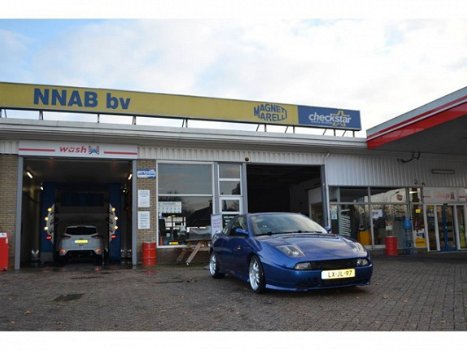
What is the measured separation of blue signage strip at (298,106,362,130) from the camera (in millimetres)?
16953

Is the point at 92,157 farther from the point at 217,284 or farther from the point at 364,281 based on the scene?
the point at 364,281

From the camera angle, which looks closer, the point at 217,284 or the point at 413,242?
the point at 217,284

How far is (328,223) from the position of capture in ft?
54.3

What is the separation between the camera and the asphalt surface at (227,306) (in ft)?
16.6

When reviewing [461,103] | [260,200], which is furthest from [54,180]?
[461,103]

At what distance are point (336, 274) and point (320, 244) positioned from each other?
1.91ft

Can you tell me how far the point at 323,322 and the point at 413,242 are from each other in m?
14.0

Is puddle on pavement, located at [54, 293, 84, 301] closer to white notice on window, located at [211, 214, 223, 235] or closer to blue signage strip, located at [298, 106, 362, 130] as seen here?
white notice on window, located at [211, 214, 223, 235]

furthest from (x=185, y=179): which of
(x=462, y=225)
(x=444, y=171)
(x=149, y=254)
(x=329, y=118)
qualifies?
(x=462, y=225)

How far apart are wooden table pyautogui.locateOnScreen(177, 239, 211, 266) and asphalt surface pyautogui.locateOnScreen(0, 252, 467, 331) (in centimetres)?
393

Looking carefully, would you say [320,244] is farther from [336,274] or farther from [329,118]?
[329,118]

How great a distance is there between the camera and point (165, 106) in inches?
599

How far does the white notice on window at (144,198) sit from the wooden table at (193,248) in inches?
70.8

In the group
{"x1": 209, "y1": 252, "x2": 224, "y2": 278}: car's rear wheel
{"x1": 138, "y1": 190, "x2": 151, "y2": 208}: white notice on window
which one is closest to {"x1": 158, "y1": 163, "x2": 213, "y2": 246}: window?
{"x1": 138, "y1": 190, "x2": 151, "y2": 208}: white notice on window
